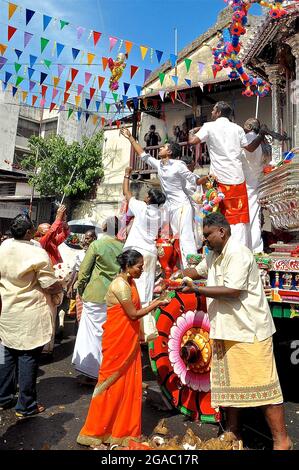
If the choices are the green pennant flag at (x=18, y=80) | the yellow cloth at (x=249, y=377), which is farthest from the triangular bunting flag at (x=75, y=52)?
the yellow cloth at (x=249, y=377)

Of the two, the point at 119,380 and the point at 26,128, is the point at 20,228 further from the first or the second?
the point at 26,128

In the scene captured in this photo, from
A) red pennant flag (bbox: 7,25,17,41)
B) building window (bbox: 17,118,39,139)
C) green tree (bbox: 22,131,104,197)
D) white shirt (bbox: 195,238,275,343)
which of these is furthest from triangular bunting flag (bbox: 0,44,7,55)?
building window (bbox: 17,118,39,139)

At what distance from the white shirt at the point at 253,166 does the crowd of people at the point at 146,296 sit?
1 cm

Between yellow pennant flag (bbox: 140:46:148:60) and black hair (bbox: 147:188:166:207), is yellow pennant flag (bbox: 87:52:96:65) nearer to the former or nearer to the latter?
yellow pennant flag (bbox: 140:46:148:60)

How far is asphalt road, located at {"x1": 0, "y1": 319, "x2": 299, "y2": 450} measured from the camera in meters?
3.22

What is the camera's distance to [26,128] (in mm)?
24578

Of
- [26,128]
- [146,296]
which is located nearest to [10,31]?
[146,296]

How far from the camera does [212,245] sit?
2961 mm

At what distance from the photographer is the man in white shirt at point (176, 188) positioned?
512 cm

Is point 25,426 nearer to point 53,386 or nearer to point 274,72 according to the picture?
point 53,386

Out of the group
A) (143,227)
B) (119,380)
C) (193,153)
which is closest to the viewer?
(119,380)

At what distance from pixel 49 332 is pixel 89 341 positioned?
962 millimetres

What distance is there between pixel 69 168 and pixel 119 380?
1691 cm

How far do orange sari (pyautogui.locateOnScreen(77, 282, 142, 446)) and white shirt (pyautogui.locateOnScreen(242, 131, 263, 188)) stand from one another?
2.78 metres
